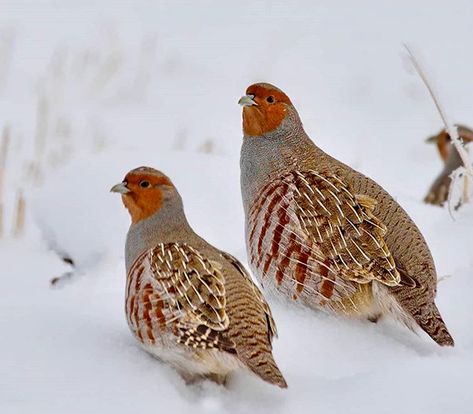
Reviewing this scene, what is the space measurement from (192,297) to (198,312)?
0.20ft

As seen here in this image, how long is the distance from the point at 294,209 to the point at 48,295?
93cm

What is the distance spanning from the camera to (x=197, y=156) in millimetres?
5363

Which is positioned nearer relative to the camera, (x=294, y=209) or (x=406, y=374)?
(x=406, y=374)

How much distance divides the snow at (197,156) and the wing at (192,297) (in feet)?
0.49

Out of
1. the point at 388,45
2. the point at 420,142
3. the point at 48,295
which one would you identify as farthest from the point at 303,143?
the point at 388,45

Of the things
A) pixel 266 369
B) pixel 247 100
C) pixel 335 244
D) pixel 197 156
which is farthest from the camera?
pixel 197 156

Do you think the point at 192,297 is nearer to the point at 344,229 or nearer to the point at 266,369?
the point at 266,369

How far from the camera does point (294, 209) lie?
3.62m

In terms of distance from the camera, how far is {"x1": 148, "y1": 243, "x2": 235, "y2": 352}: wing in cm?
287

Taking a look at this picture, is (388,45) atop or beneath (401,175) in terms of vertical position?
atop

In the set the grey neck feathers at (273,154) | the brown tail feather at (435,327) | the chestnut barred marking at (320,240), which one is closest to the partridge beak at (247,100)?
the grey neck feathers at (273,154)

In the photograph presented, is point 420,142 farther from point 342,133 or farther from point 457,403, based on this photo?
point 457,403

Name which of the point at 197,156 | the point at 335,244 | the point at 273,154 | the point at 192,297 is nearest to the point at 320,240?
the point at 335,244

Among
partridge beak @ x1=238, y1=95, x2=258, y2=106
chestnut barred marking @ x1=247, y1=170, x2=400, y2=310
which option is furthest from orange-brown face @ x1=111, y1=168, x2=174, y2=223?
partridge beak @ x1=238, y1=95, x2=258, y2=106
